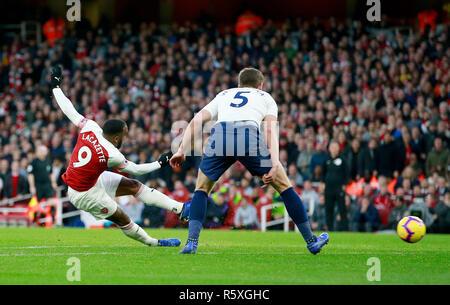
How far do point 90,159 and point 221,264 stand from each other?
7.44ft

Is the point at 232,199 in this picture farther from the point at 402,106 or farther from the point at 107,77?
the point at 107,77

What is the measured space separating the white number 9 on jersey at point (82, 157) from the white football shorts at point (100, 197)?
A: 0.32 m

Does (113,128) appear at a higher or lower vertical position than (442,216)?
higher

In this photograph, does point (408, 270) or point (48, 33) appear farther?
point (48, 33)

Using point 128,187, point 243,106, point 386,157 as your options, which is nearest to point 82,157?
point 128,187

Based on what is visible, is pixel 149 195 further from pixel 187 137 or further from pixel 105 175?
pixel 187 137

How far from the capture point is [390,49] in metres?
21.1

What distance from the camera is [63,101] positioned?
986 centimetres

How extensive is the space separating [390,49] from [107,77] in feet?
28.3

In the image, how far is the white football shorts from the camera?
9312mm

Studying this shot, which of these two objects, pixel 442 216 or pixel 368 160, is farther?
pixel 368 160
